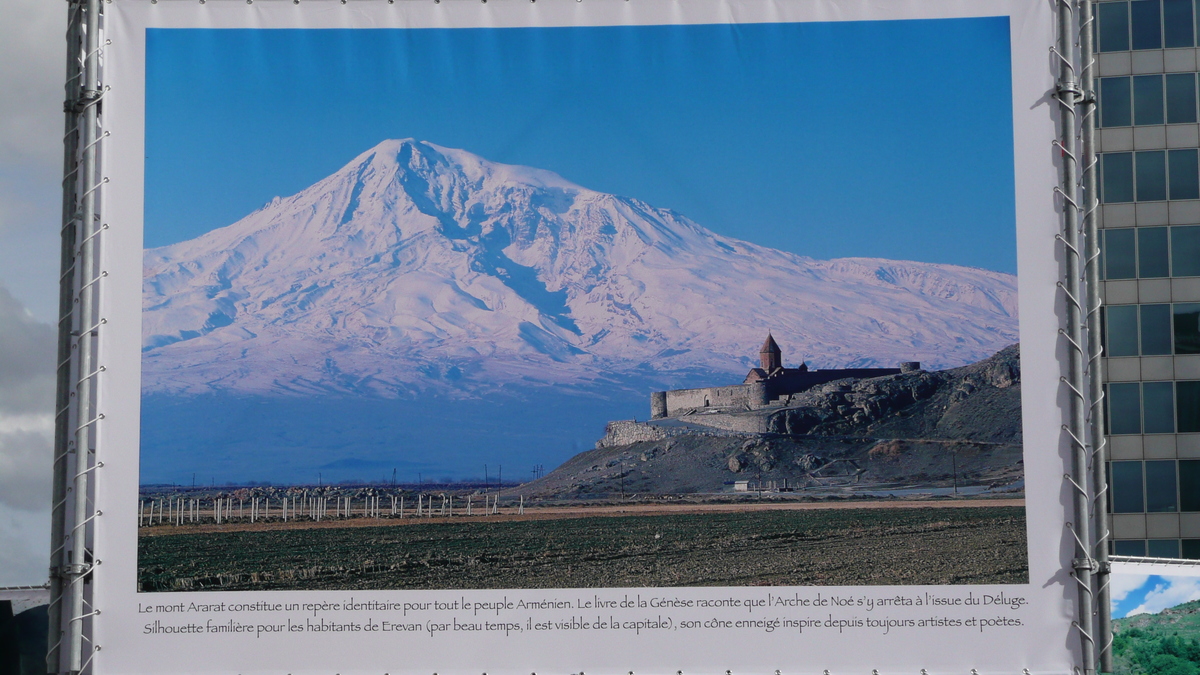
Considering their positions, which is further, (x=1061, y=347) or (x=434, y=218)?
(x=434, y=218)

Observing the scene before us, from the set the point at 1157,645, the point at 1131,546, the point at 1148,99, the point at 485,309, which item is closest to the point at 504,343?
the point at 485,309

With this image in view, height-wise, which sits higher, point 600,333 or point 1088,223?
point 1088,223

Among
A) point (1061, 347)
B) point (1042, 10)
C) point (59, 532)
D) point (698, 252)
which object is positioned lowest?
point (59, 532)

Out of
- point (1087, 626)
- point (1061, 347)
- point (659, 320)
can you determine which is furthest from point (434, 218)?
point (1087, 626)

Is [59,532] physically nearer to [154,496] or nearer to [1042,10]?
[154,496]

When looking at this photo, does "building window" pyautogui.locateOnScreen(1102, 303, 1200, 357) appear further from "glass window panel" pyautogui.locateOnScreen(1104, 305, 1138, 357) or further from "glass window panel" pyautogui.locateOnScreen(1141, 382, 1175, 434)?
"glass window panel" pyautogui.locateOnScreen(1141, 382, 1175, 434)

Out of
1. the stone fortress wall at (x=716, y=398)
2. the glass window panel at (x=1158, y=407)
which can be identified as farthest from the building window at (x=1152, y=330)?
the stone fortress wall at (x=716, y=398)
